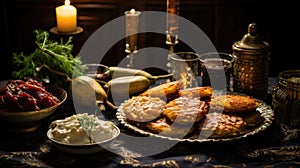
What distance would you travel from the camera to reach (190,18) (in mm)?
3201

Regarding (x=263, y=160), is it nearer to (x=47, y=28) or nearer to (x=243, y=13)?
(x=243, y=13)

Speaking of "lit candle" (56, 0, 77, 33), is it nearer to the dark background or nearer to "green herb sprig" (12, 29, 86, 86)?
"green herb sprig" (12, 29, 86, 86)

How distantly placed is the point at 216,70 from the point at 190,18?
1.39 m

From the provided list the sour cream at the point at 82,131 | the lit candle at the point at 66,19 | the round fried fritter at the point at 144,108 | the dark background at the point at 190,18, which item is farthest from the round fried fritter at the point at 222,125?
the dark background at the point at 190,18

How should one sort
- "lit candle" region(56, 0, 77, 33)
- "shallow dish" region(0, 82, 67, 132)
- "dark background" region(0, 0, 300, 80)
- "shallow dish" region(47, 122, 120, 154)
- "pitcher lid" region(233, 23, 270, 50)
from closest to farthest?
"shallow dish" region(47, 122, 120, 154), "shallow dish" region(0, 82, 67, 132), "pitcher lid" region(233, 23, 270, 50), "lit candle" region(56, 0, 77, 33), "dark background" region(0, 0, 300, 80)

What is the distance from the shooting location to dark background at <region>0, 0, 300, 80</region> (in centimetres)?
315

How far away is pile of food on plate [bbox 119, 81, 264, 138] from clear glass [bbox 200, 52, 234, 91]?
0.37ft

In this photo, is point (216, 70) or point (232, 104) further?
point (216, 70)

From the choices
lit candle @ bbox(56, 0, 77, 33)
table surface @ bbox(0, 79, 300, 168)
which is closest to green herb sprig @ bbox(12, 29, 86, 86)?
lit candle @ bbox(56, 0, 77, 33)

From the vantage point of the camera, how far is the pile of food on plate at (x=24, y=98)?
158 cm

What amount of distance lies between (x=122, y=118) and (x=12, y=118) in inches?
14.3

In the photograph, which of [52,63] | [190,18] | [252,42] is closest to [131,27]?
[52,63]

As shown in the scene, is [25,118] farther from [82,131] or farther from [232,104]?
[232,104]

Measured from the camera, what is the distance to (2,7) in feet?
10.4
